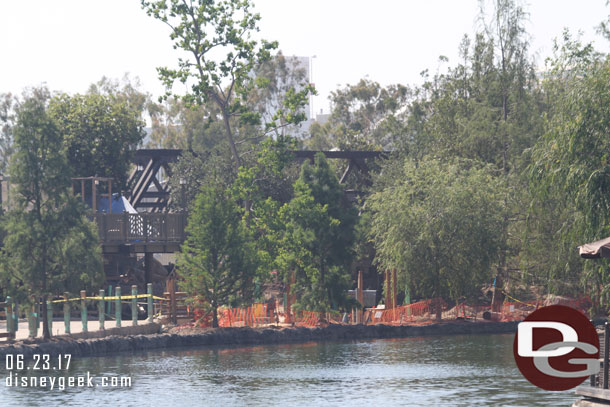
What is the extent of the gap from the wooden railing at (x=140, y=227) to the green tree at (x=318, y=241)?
6.09 metres

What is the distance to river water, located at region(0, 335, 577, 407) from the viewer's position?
29422mm

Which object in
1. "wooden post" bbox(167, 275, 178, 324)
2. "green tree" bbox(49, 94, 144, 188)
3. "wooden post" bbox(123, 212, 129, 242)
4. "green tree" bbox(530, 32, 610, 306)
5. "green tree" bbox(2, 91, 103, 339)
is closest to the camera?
"green tree" bbox(530, 32, 610, 306)

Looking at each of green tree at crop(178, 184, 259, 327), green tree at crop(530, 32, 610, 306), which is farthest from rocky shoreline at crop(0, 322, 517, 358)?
green tree at crop(530, 32, 610, 306)

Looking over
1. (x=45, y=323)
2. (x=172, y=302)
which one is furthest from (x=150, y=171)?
(x=45, y=323)

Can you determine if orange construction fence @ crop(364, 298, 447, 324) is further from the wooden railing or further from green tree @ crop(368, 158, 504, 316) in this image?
the wooden railing

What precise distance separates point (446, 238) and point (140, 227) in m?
14.3

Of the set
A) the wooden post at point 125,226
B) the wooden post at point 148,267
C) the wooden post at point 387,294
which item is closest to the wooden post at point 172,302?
the wooden post at point 125,226

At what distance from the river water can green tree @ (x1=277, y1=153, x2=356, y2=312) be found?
5131mm

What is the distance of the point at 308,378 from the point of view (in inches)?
1336

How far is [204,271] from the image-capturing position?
146 ft

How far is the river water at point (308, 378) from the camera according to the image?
96.5ft

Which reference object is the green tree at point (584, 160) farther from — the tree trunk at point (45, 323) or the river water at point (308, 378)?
the tree trunk at point (45, 323)

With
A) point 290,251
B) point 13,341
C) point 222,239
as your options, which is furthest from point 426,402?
point 290,251

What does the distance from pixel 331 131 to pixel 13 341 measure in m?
84.8
